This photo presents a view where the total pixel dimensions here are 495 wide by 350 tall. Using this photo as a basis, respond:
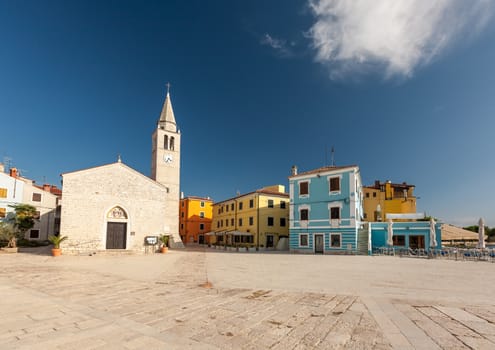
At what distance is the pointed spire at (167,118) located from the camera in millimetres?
38344

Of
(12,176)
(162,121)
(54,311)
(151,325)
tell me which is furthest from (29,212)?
(151,325)

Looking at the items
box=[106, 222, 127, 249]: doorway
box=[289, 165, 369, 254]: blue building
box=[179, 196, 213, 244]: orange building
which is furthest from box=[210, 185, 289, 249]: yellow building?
box=[106, 222, 127, 249]: doorway

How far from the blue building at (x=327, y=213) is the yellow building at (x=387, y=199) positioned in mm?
12277

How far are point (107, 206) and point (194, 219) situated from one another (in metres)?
23.8

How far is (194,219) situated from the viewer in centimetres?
4928

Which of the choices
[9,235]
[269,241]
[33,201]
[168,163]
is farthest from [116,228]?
[269,241]

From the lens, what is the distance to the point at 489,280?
10.7 m

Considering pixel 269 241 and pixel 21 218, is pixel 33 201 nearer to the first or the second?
pixel 21 218

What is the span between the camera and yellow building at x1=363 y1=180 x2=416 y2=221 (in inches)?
1502

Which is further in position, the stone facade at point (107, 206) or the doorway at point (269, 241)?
the doorway at point (269, 241)

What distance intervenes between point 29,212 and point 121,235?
989 centimetres

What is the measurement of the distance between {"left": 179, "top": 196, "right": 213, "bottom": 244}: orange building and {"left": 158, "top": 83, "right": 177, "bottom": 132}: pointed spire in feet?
48.7

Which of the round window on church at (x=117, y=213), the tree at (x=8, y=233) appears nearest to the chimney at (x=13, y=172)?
the tree at (x=8, y=233)

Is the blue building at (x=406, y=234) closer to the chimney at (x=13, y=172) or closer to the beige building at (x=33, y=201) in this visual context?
the beige building at (x=33, y=201)
